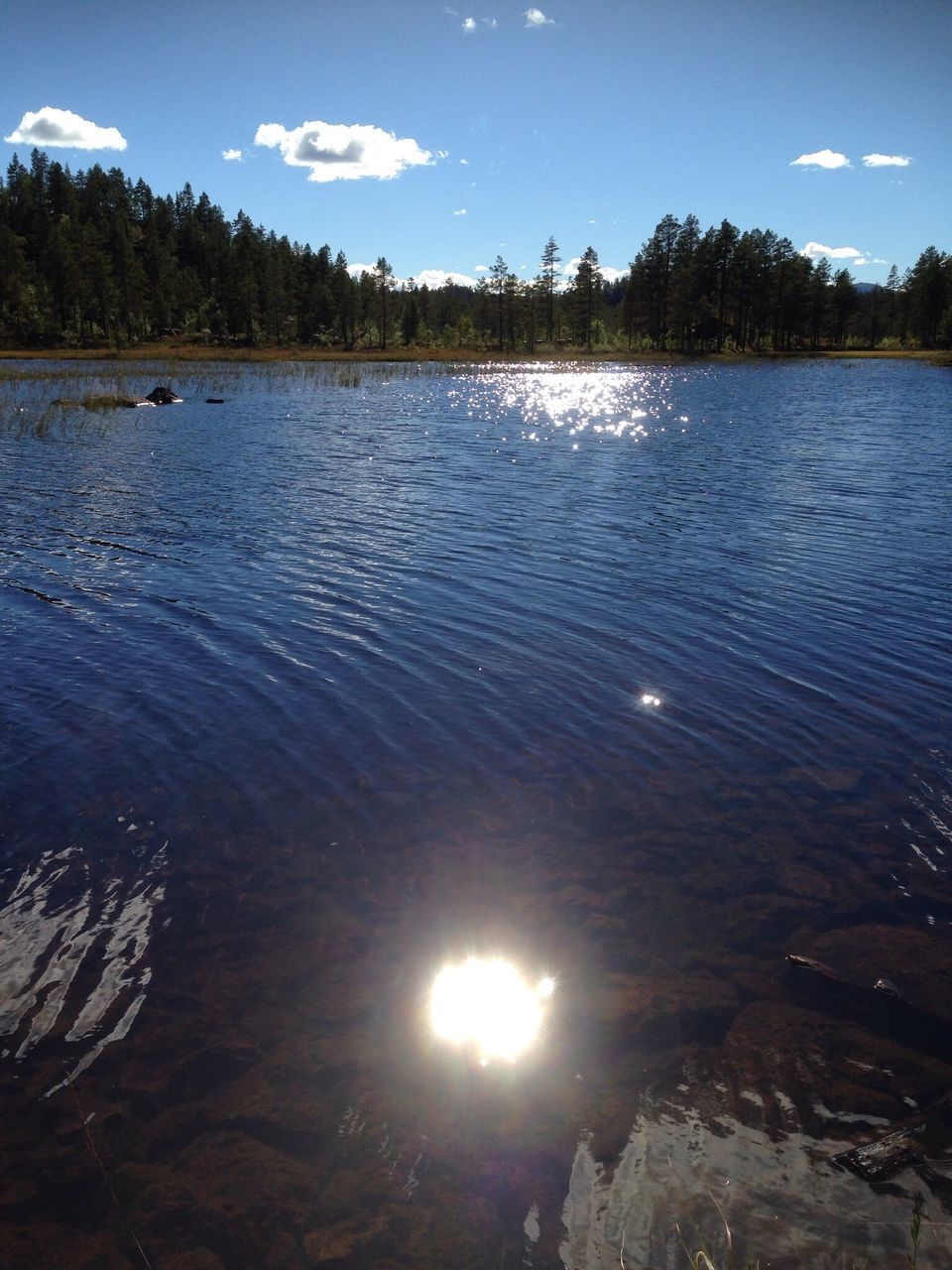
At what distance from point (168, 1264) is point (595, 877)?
388cm

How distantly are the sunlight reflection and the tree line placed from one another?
133276 mm

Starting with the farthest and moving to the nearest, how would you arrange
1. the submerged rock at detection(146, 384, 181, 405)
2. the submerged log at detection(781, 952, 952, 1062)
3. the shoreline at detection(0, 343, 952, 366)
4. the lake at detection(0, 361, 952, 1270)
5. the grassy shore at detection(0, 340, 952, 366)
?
1. the grassy shore at detection(0, 340, 952, 366)
2. the shoreline at detection(0, 343, 952, 366)
3. the submerged rock at detection(146, 384, 181, 405)
4. the submerged log at detection(781, 952, 952, 1062)
5. the lake at detection(0, 361, 952, 1270)

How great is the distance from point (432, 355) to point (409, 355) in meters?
4.29

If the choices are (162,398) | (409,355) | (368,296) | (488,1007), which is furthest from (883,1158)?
(368,296)

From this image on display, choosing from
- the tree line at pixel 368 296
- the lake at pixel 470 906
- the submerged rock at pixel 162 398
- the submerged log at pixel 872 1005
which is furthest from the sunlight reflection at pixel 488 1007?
the tree line at pixel 368 296

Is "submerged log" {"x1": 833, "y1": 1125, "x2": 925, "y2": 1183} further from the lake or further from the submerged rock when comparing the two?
the submerged rock

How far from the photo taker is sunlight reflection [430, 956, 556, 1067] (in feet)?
16.1

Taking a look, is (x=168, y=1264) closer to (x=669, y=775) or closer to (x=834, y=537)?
(x=669, y=775)

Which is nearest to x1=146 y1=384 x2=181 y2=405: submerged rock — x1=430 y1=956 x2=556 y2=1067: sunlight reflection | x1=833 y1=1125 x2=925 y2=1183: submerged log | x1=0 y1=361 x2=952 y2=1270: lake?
x1=0 y1=361 x2=952 y2=1270: lake

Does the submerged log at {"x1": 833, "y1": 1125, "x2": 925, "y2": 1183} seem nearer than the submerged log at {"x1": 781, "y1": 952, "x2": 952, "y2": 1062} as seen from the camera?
Yes

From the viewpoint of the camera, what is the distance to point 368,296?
143000 mm

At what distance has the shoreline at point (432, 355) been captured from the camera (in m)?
98.9

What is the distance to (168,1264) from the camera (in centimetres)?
358

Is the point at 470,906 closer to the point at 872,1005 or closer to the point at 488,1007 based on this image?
the point at 488,1007
